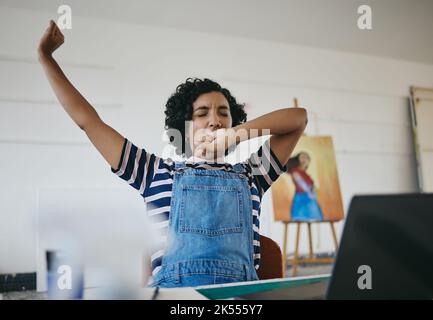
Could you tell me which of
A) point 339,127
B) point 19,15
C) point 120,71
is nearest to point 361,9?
point 339,127

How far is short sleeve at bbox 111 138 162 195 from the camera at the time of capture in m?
0.91

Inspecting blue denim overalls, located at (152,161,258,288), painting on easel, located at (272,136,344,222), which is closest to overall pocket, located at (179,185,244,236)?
blue denim overalls, located at (152,161,258,288)

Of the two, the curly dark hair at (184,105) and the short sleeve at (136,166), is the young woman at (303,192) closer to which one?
the curly dark hair at (184,105)

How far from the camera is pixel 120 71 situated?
119 inches

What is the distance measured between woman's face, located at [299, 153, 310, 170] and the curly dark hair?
229 centimetres

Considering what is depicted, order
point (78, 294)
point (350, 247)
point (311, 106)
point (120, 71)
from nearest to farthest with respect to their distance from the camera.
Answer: point (350, 247) < point (78, 294) < point (120, 71) < point (311, 106)

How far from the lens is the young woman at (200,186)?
821mm

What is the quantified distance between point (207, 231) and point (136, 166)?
24 cm

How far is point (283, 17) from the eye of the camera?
10.2ft

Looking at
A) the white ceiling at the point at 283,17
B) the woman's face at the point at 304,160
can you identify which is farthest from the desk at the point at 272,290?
the woman's face at the point at 304,160

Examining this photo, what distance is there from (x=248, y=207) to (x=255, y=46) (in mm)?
2874

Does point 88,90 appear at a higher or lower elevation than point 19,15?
lower

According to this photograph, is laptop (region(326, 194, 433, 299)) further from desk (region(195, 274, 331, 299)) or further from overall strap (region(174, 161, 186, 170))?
overall strap (region(174, 161, 186, 170))
